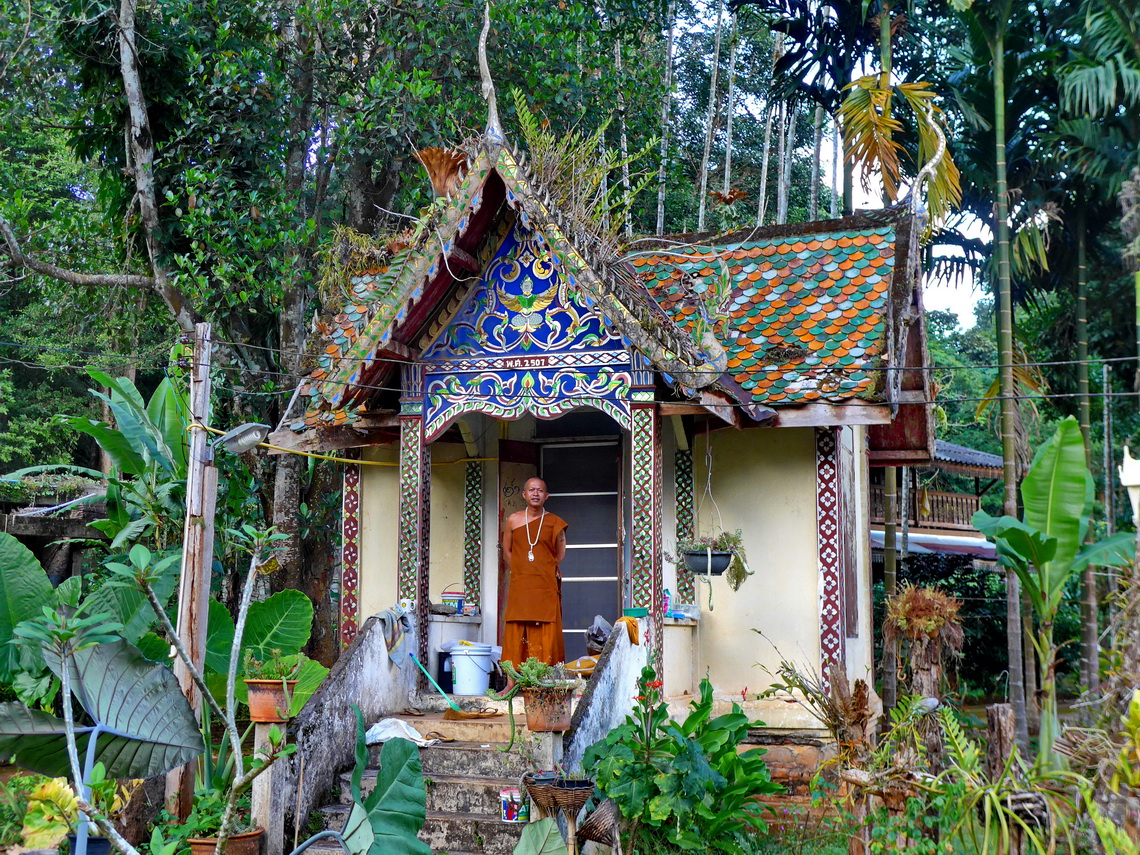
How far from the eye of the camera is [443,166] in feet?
31.1

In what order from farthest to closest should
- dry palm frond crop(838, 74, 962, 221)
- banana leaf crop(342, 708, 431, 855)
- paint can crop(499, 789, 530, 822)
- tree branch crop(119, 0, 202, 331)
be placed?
1. dry palm frond crop(838, 74, 962, 221)
2. tree branch crop(119, 0, 202, 331)
3. paint can crop(499, 789, 530, 822)
4. banana leaf crop(342, 708, 431, 855)

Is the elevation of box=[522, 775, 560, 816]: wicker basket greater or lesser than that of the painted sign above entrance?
lesser

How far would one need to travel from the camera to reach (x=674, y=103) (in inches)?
902

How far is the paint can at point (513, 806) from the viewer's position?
7230mm

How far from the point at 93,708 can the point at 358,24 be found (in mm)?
9790

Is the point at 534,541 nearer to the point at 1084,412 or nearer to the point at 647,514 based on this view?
the point at 647,514

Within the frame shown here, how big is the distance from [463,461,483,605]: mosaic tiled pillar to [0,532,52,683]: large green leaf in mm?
3873

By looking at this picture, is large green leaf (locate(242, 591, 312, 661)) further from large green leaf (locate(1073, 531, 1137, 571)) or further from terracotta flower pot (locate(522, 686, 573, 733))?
large green leaf (locate(1073, 531, 1137, 571))

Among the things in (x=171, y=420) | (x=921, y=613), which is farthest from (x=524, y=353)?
(x=921, y=613)

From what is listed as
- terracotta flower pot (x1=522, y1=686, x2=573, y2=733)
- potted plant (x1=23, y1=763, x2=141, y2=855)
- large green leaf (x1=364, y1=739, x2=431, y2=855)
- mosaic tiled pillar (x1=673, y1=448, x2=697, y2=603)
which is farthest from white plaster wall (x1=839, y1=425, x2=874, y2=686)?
potted plant (x1=23, y1=763, x2=141, y2=855)

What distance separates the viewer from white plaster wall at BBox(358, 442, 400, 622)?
10672 millimetres

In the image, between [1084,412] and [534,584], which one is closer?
[534,584]

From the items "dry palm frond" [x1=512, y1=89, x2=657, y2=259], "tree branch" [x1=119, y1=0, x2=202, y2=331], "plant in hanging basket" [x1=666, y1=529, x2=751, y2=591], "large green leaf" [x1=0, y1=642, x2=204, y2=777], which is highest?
"tree branch" [x1=119, y1=0, x2=202, y2=331]

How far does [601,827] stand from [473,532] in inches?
167
